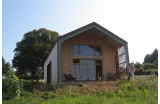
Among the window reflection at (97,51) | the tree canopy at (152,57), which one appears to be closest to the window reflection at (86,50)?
the window reflection at (97,51)

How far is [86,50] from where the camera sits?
73.3 ft

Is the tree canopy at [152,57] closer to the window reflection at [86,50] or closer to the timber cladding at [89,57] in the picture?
the timber cladding at [89,57]

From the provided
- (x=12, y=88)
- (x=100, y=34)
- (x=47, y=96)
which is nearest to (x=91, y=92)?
(x=47, y=96)

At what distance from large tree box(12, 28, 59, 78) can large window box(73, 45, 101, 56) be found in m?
20.9

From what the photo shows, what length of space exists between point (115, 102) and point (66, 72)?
1034 cm

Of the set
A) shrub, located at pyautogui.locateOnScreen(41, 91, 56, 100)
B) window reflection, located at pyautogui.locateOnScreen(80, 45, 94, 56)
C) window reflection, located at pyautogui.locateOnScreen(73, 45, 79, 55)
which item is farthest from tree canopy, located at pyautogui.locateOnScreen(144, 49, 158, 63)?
shrub, located at pyautogui.locateOnScreen(41, 91, 56, 100)

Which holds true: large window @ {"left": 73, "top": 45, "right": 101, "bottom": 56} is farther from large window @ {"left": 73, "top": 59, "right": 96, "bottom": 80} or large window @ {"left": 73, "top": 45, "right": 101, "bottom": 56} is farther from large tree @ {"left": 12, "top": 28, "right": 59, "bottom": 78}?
large tree @ {"left": 12, "top": 28, "right": 59, "bottom": 78}

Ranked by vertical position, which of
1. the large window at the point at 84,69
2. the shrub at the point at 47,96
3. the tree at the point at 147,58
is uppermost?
the tree at the point at 147,58

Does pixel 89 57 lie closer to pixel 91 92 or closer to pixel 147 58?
pixel 91 92

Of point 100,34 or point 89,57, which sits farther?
point 100,34

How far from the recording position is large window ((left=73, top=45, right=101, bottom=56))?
2198 centimetres

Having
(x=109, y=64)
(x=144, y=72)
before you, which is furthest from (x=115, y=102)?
(x=144, y=72)

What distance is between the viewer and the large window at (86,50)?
2198 cm

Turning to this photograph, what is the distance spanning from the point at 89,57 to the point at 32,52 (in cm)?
2239
